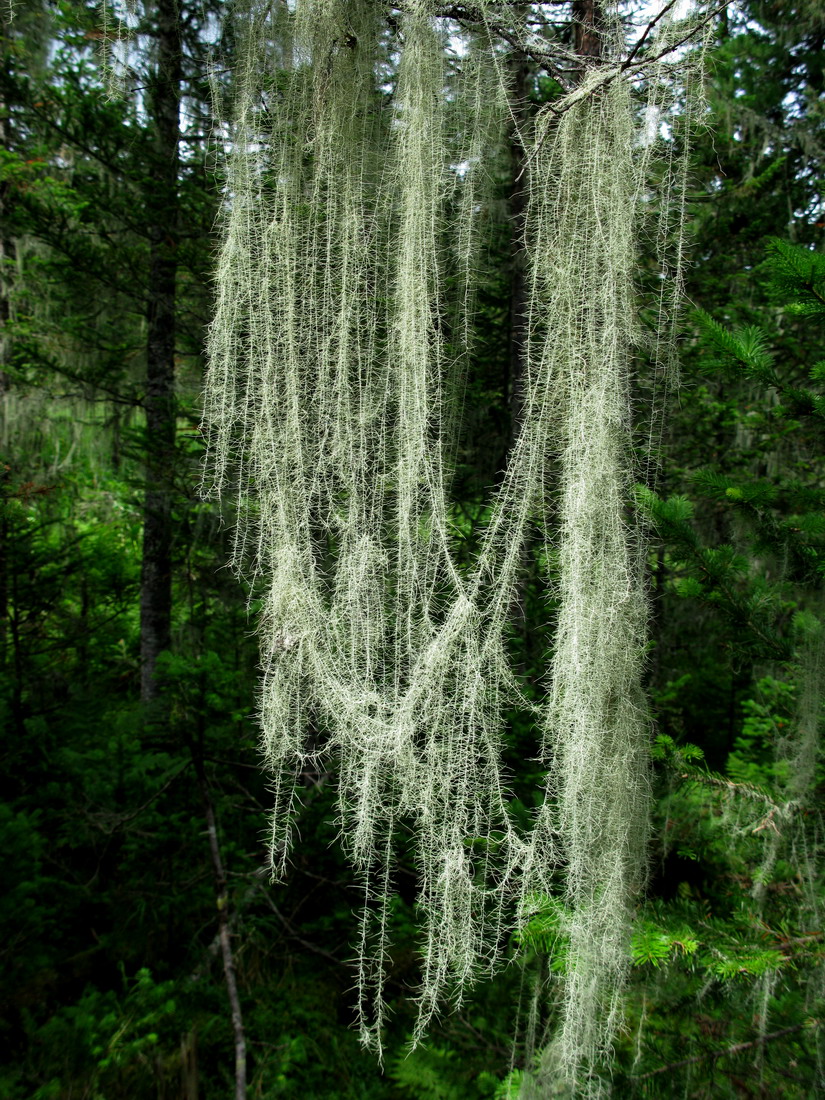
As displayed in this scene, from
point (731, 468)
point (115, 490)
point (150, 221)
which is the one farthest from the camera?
point (115, 490)

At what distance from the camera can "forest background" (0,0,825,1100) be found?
4.99 ft

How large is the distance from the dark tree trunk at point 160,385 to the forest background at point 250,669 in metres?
0.02

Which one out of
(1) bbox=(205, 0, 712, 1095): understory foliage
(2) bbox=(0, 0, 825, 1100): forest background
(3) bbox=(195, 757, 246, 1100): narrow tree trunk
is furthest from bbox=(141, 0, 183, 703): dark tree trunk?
(1) bbox=(205, 0, 712, 1095): understory foliage

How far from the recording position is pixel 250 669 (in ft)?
10.2

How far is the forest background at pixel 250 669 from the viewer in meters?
1.52

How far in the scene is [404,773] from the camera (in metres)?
1.22

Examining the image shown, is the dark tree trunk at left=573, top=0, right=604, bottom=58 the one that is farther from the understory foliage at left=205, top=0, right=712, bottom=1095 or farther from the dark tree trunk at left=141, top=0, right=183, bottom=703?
the dark tree trunk at left=141, top=0, right=183, bottom=703

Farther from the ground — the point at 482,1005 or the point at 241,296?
the point at 241,296

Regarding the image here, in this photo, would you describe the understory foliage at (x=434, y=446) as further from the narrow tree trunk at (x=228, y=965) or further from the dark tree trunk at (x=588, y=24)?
the narrow tree trunk at (x=228, y=965)

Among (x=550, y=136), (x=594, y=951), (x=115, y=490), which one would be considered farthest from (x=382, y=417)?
(x=115, y=490)

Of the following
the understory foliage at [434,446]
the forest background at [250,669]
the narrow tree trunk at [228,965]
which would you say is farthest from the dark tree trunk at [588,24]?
the narrow tree trunk at [228,965]

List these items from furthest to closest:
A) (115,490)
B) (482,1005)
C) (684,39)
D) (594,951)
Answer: (115,490) < (482,1005) < (594,951) < (684,39)

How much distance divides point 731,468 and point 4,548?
3.80m

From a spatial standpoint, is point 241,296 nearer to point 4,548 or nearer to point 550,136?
point 550,136
